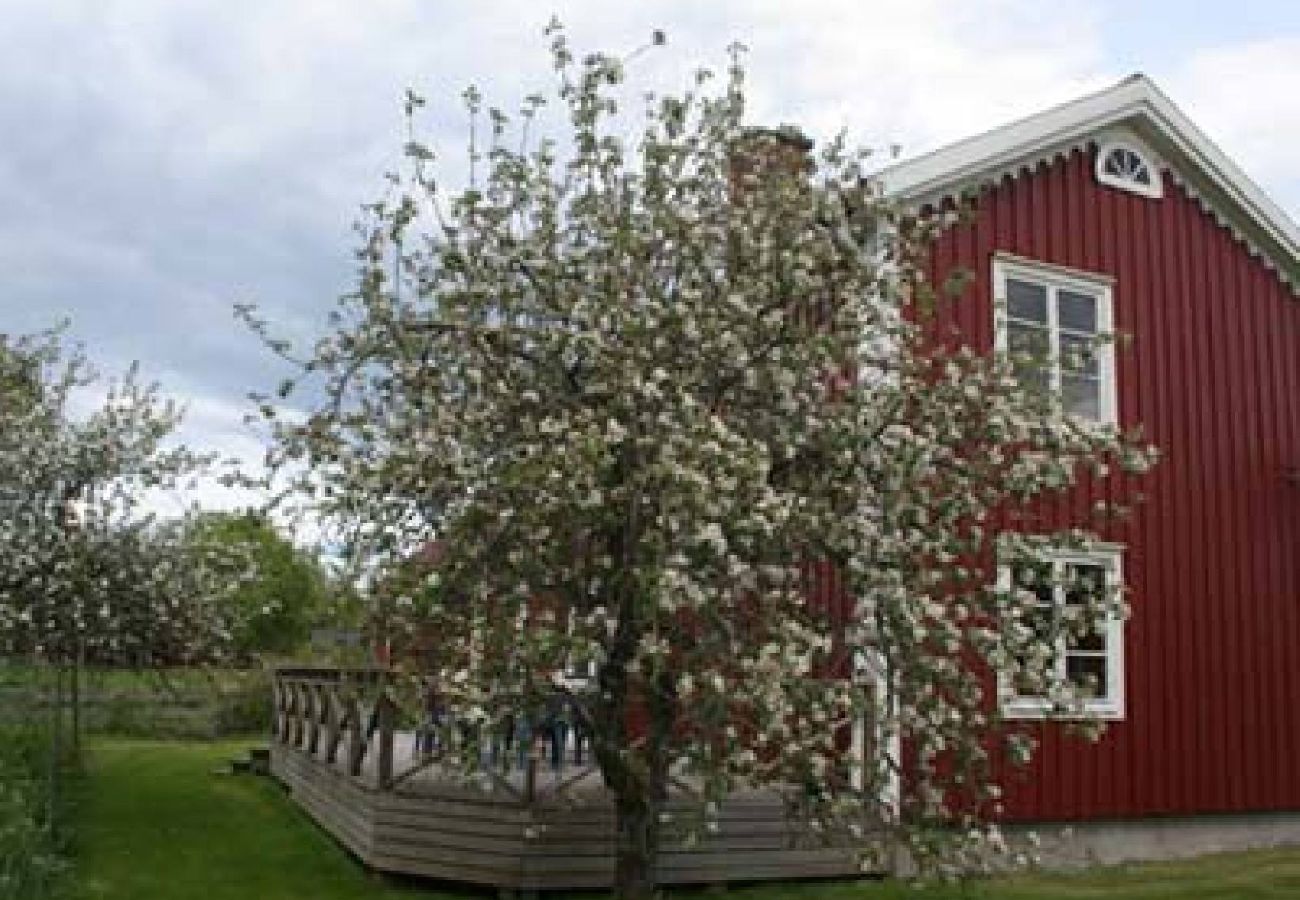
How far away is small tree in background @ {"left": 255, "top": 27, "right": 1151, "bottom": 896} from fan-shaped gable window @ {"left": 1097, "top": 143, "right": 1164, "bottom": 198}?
18.2 ft

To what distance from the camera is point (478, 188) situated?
26.9 feet

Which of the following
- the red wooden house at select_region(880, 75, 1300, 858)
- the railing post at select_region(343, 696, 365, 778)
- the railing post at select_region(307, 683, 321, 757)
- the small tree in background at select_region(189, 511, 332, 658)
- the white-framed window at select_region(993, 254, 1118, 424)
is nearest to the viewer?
the small tree in background at select_region(189, 511, 332, 658)

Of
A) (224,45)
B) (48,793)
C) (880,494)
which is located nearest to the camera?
(880,494)

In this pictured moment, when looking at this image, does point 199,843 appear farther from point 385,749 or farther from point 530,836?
point 530,836

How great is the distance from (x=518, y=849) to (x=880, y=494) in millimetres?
3452

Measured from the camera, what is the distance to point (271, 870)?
439 inches

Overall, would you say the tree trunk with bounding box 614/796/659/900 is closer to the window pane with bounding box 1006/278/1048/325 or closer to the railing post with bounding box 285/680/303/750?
the window pane with bounding box 1006/278/1048/325

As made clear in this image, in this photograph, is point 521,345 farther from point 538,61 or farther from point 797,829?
point 797,829

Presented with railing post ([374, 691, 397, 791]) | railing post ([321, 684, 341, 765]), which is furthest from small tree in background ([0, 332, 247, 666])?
railing post ([374, 691, 397, 791])

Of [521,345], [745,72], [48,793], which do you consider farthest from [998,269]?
[48,793]

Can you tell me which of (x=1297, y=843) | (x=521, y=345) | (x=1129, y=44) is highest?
(x=1129, y=44)

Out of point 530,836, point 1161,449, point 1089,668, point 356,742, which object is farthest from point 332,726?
point 1161,449

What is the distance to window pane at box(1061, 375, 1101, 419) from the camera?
12.9 m

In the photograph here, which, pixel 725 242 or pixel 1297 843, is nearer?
pixel 725 242
